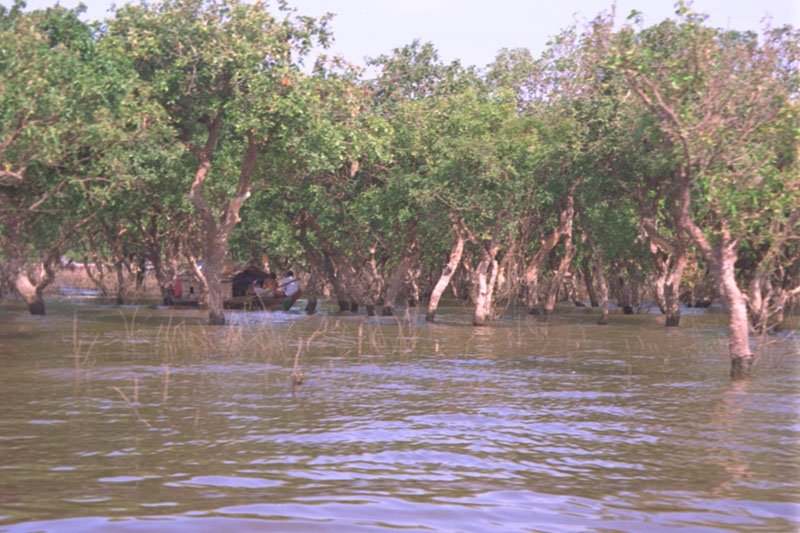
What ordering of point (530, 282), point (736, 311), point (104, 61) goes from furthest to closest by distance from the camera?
point (530, 282) → point (104, 61) → point (736, 311)

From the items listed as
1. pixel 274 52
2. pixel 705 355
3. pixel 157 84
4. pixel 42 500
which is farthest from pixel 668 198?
pixel 42 500

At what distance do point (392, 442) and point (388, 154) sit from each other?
2378 cm

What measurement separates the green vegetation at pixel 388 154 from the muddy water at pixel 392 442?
173 inches

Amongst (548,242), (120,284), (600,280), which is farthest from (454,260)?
(120,284)

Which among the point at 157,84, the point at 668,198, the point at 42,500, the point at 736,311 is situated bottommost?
the point at 42,500

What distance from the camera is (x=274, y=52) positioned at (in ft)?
100.0

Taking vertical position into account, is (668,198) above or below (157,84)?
below

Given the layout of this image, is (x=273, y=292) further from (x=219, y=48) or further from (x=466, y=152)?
(x=219, y=48)

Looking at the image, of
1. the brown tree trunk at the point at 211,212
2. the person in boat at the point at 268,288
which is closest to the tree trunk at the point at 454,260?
the brown tree trunk at the point at 211,212

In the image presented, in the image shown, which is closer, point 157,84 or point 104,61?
point 104,61

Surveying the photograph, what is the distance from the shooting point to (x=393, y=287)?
41.3m

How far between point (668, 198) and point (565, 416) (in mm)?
21634

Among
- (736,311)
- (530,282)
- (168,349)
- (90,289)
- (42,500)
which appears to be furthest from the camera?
(90,289)

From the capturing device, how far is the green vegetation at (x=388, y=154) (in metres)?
18.7
